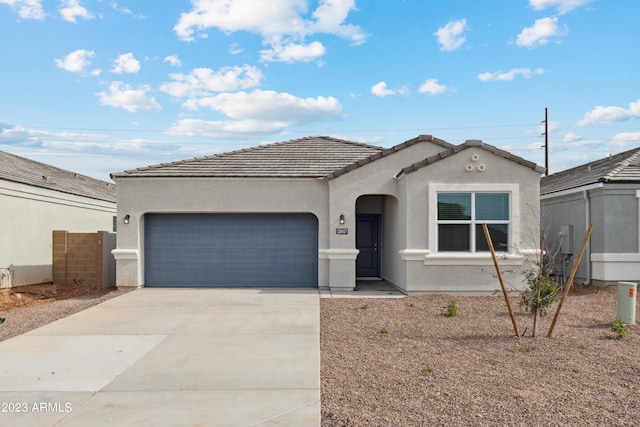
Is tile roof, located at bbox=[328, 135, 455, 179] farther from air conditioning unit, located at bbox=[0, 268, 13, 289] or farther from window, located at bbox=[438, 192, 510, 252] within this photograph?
air conditioning unit, located at bbox=[0, 268, 13, 289]

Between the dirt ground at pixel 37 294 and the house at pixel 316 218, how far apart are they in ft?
5.87

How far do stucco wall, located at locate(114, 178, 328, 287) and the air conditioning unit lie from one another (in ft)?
12.6

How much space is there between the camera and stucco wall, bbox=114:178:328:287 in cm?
1454

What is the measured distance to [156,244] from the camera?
14945 mm

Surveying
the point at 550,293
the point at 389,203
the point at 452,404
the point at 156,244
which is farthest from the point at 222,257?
the point at 452,404

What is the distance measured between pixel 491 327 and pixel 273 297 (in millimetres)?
5733

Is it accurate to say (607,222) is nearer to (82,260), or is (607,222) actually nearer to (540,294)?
(540,294)

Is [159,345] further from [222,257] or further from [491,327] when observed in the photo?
[222,257]

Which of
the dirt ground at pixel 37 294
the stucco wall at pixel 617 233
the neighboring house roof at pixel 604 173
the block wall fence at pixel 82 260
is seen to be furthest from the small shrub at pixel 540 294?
the block wall fence at pixel 82 260

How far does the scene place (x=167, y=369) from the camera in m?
6.72

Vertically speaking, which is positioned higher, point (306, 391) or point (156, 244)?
point (156, 244)

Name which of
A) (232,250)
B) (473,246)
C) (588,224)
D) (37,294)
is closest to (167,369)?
(232,250)

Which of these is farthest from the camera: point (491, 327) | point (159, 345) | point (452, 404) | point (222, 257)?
point (222, 257)

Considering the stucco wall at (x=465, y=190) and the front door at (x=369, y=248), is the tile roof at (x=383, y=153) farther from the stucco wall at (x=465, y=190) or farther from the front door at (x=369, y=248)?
the front door at (x=369, y=248)
